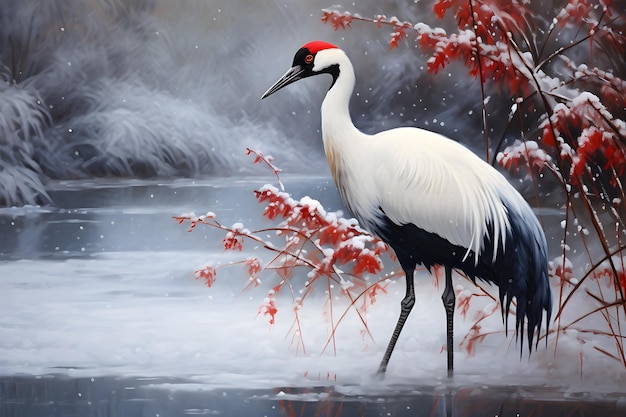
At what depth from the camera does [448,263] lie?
2.96m

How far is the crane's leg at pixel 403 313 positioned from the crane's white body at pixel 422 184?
209 mm

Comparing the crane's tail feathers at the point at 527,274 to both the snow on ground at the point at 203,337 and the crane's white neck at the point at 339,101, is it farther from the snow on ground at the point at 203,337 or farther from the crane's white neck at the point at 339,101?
the crane's white neck at the point at 339,101

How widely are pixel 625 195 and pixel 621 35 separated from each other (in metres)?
0.49

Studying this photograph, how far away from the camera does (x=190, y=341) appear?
3.14 meters

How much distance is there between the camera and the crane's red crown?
3.11 m

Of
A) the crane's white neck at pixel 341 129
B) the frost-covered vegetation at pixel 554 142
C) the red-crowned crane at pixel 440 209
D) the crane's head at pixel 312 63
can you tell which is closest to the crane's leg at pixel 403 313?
the red-crowned crane at pixel 440 209

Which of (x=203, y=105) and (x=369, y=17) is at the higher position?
(x=369, y=17)

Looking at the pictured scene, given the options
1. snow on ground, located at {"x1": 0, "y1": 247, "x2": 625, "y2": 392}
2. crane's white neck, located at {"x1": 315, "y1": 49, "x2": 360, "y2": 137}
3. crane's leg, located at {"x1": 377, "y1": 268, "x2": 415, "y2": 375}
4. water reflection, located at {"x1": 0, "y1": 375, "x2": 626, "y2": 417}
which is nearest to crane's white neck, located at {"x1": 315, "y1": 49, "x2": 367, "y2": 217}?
crane's white neck, located at {"x1": 315, "y1": 49, "x2": 360, "y2": 137}

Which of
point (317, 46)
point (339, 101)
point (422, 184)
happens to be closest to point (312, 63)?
point (317, 46)

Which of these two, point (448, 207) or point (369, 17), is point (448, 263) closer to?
point (448, 207)

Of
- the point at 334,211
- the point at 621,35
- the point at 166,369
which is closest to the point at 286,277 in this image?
the point at 334,211

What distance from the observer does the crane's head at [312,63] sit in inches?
122

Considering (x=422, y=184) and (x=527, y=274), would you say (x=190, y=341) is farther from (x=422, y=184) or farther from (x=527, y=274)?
(x=527, y=274)

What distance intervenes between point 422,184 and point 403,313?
0.42m
